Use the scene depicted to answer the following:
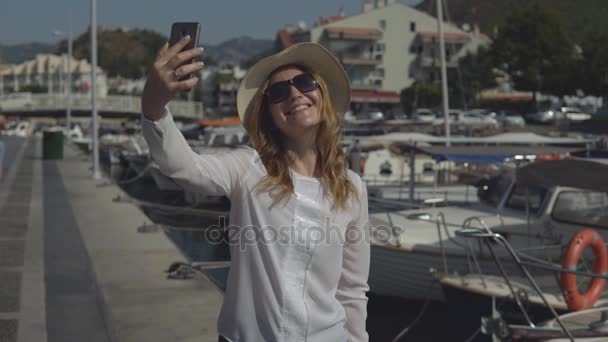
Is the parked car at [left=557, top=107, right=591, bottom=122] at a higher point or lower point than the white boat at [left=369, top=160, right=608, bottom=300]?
lower

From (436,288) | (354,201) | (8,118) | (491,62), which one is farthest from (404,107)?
(354,201)

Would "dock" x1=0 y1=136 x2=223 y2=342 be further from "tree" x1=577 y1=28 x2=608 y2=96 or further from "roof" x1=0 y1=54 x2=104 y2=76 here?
"roof" x1=0 y1=54 x2=104 y2=76

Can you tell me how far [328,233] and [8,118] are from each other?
320 ft

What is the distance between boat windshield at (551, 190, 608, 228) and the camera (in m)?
10.1

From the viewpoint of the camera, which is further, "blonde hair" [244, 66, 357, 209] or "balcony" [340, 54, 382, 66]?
"balcony" [340, 54, 382, 66]

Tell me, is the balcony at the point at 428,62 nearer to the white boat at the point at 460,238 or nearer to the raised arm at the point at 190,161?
the white boat at the point at 460,238

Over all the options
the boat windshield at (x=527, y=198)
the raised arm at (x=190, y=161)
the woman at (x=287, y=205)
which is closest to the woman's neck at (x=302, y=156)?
the woman at (x=287, y=205)

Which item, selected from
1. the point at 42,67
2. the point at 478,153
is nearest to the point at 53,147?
the point at 478,153

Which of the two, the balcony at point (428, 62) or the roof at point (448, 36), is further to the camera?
the balcony at point (428, 62)

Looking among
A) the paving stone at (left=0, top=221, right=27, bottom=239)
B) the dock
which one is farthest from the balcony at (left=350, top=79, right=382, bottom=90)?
the paving stone at (left=0, top=221, right=27, bottom=239)

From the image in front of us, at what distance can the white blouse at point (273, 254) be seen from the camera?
2.54 m

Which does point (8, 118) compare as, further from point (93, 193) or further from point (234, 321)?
point (234, 321)

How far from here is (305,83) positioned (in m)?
2.73

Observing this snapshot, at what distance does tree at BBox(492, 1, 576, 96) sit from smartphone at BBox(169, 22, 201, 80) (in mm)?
71040
